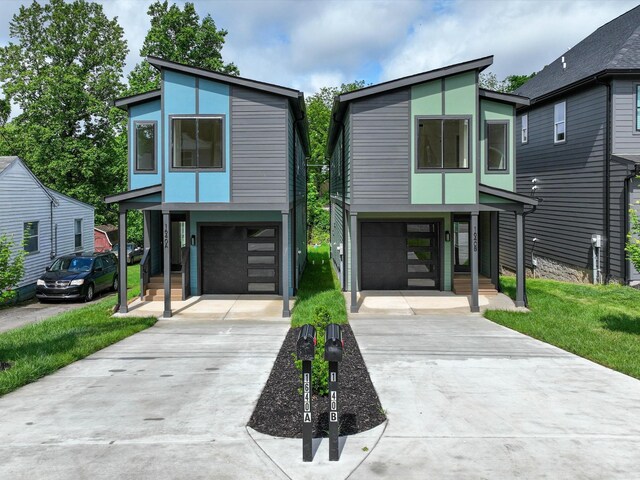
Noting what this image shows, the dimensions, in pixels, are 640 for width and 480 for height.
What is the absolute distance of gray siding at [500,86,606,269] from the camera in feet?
59.6

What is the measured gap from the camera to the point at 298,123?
19.2 m

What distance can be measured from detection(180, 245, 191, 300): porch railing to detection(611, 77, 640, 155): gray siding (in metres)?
14.1

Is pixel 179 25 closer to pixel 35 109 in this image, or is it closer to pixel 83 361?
pixel 35 109

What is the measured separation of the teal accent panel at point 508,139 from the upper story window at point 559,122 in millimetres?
4964

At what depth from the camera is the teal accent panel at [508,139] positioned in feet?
53.7

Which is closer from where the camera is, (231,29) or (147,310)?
(147,310)

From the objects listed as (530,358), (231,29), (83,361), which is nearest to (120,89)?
(231,29)

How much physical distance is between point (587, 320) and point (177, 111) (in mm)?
11746

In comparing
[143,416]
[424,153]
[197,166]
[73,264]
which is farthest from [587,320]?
[73,264]

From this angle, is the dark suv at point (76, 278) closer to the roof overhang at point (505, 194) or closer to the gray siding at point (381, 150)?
the gray siding at point (381, 150)

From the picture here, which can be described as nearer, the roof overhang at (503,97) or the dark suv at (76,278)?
the roof overhang at (503,97)

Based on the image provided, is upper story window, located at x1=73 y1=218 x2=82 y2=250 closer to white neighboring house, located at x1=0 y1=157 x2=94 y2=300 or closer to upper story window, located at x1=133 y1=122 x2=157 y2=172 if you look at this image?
white neighboring house, located at x1=0 y1=157 x2=94 y2=300

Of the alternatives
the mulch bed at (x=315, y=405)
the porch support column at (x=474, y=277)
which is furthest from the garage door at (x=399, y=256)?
the mulch bed at (x=315, y=405)

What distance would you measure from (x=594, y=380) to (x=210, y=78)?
11497 millimetres
